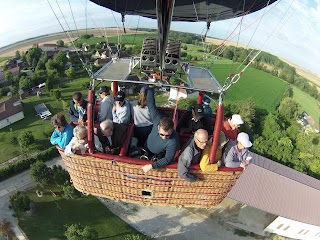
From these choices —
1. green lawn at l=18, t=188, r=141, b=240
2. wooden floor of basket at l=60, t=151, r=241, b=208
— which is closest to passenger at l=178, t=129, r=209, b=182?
wooden floor of basket at l=60, t=151, r=241, b=208

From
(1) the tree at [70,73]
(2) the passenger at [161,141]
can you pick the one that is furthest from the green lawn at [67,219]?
(1) the tree at [70,73]

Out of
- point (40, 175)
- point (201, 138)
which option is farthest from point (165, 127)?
point (40, 175)

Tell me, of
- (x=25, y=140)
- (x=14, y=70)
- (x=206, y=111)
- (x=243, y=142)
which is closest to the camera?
(x=243, y=142)

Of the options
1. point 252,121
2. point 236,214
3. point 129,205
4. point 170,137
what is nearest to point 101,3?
point 170,137

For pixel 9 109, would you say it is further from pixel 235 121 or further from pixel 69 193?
pixel 235 121

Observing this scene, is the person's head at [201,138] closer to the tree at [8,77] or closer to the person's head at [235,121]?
the person's head at [235,121]

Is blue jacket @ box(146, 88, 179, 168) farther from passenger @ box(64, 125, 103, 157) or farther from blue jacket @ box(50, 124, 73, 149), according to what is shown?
blue jacket @ box(50, 124, 73, 149)

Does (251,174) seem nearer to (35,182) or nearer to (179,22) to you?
(179,22)
